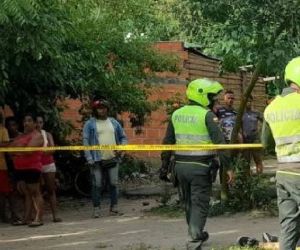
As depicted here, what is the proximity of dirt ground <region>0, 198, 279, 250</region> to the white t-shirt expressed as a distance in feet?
3.16

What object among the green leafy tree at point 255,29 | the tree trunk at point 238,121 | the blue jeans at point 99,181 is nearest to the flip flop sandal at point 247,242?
the tree trunk at point 238,121

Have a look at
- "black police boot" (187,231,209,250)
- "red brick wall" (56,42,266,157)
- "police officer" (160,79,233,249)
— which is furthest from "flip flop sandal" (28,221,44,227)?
"red brick wall" (56,42,266,157)

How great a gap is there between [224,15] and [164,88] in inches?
334

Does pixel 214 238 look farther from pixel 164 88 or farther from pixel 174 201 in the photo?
pixel 164 88

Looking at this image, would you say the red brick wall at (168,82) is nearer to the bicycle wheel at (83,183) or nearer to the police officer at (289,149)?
the bicycle wheel at (83,183)

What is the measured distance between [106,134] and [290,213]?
5.26 m

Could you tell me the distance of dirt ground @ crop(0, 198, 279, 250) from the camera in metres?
8.40

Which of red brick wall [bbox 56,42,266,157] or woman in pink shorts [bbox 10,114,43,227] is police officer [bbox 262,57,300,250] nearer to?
woman in pink shorts [bbox 10,114,43,227]

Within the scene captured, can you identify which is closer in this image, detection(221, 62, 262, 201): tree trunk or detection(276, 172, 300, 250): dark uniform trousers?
detection(276, 172, 300, 250): dark uniform trousers

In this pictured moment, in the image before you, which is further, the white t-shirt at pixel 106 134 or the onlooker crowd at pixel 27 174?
the white t-shirt at pixel 106 134

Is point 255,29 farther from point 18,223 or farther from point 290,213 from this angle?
point 18,223

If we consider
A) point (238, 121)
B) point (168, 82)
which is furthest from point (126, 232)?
point (168, 82)

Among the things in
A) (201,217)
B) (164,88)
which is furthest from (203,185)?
(164,88)

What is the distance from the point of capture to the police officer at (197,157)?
7.45 meters
